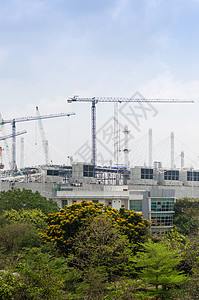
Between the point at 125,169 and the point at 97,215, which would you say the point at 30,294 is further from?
the point at 125,169

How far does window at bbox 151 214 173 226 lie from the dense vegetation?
19.2m

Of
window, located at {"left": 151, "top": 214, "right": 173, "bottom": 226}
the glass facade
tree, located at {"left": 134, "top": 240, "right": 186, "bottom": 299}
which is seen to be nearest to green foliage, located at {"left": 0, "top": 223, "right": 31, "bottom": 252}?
tree, located at {"left": 134, "top": 240, "right": 186, "bottom": 299}

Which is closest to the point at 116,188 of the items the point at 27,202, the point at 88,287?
the point at 27,202

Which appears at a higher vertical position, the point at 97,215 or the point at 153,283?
the point at 97,215

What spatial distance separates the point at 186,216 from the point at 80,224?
29.1 metres

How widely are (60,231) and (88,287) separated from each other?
9.02m

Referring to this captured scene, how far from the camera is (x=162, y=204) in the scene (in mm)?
54594

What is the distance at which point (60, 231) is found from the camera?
98.3 feet

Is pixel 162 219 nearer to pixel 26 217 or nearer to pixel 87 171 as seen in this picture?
pixel 26 217

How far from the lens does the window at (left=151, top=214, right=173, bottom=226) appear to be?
53219 millimetres

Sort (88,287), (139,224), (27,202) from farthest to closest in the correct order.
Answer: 1. (27,202)
2. (139,224)
3. (88,287)

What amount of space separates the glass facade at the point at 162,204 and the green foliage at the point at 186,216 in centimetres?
203

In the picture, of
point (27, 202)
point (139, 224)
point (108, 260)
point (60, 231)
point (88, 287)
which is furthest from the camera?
point (27, 202)

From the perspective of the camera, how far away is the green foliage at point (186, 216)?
50656 millimetres
